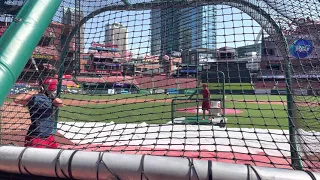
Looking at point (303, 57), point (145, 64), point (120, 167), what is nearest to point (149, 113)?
point (145, 64)

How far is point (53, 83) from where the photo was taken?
10.7 feet

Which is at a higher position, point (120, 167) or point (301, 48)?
point (301, 48)

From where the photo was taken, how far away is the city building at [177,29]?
10.7 ft

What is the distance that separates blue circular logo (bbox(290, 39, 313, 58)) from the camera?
9.45 feet

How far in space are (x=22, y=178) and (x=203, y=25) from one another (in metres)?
2.32

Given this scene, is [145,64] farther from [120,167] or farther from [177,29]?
[120,167]

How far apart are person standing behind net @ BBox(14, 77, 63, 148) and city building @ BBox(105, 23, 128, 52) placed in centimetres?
93

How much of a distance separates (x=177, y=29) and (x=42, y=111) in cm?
189

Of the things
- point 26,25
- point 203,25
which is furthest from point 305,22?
point 26,25

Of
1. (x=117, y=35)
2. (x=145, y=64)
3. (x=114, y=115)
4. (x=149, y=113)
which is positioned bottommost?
(x=114, y=115)

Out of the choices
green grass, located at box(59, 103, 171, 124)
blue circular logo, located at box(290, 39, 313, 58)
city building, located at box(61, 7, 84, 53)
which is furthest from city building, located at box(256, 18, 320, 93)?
city building, located at box(61, 7, 84, 53)

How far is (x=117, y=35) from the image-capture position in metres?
3.63

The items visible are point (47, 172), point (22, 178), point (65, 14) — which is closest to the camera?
point (47, 172)

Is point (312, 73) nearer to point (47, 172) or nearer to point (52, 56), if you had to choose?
point (47, 172)
